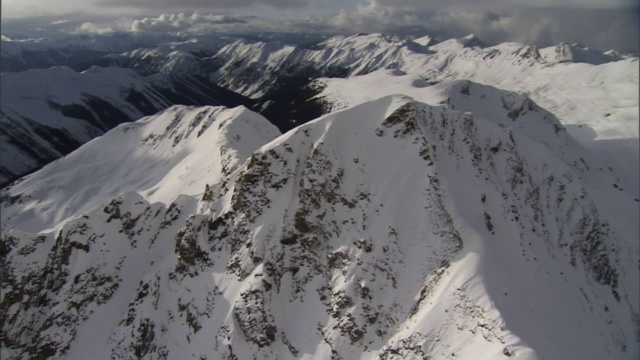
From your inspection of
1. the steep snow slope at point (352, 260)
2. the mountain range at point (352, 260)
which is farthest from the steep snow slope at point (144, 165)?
the steep snow slope at point (352, 260)

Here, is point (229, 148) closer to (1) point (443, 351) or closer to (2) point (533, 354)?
(1) point (443, 351)

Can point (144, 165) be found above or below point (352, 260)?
below

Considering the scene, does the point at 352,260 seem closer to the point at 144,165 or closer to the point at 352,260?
the point at 352,260

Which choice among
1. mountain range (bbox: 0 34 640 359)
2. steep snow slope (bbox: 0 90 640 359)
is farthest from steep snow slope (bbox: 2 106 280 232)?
steep snow slope (bbox: 0 90 640 359)

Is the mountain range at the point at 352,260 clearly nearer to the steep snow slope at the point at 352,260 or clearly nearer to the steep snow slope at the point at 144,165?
the steep snow slope at the point at 352,260

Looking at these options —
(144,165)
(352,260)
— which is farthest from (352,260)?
(144,165)

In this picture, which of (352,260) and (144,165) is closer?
(352,260)
